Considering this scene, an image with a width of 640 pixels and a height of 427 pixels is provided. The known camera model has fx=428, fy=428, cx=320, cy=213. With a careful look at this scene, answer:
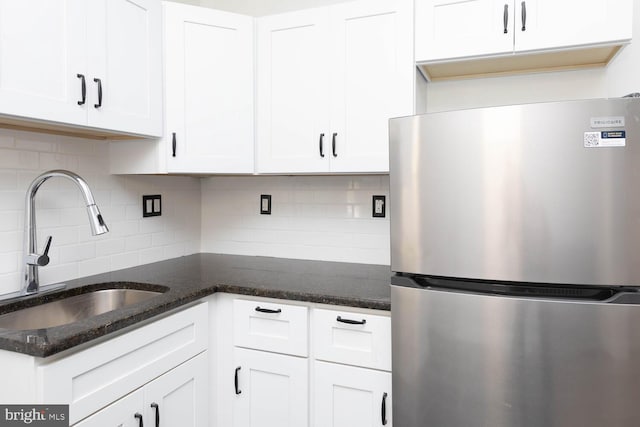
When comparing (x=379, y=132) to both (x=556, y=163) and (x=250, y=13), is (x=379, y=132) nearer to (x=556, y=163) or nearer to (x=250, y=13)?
(x=556, y=163)

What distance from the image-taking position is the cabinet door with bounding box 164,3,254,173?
188cm

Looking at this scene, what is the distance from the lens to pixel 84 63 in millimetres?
1499

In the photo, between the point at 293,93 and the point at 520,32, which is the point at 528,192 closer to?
the point at 520,32

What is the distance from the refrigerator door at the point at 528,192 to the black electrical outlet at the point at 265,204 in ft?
3.89

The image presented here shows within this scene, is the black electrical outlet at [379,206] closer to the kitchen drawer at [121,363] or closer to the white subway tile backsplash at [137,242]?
the kitchen drawer at [121,363]

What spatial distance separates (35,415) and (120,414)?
0.25 m

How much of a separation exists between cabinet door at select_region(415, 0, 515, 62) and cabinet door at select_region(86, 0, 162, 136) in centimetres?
111

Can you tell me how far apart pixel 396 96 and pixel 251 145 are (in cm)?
71

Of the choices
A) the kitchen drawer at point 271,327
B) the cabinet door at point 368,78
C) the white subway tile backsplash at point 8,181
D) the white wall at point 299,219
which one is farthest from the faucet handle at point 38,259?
the cabinet door at point 368,78

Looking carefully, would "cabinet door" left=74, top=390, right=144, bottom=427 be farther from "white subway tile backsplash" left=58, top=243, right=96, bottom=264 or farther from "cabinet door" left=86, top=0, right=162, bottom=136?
"cabinet door" left=86, top=0, right=162, bottom=136

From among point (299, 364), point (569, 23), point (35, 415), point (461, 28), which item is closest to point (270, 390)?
point (299, 364)

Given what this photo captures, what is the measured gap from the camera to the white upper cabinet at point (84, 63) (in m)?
1.29

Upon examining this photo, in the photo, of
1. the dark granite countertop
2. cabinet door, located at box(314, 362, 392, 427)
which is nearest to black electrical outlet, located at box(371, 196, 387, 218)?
the dark granite countertop

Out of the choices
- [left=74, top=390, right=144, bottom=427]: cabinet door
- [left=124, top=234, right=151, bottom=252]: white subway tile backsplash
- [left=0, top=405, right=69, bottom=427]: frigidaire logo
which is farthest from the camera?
[left=124, top=234, right=151, bottom=252]: white subway tile backsplash
